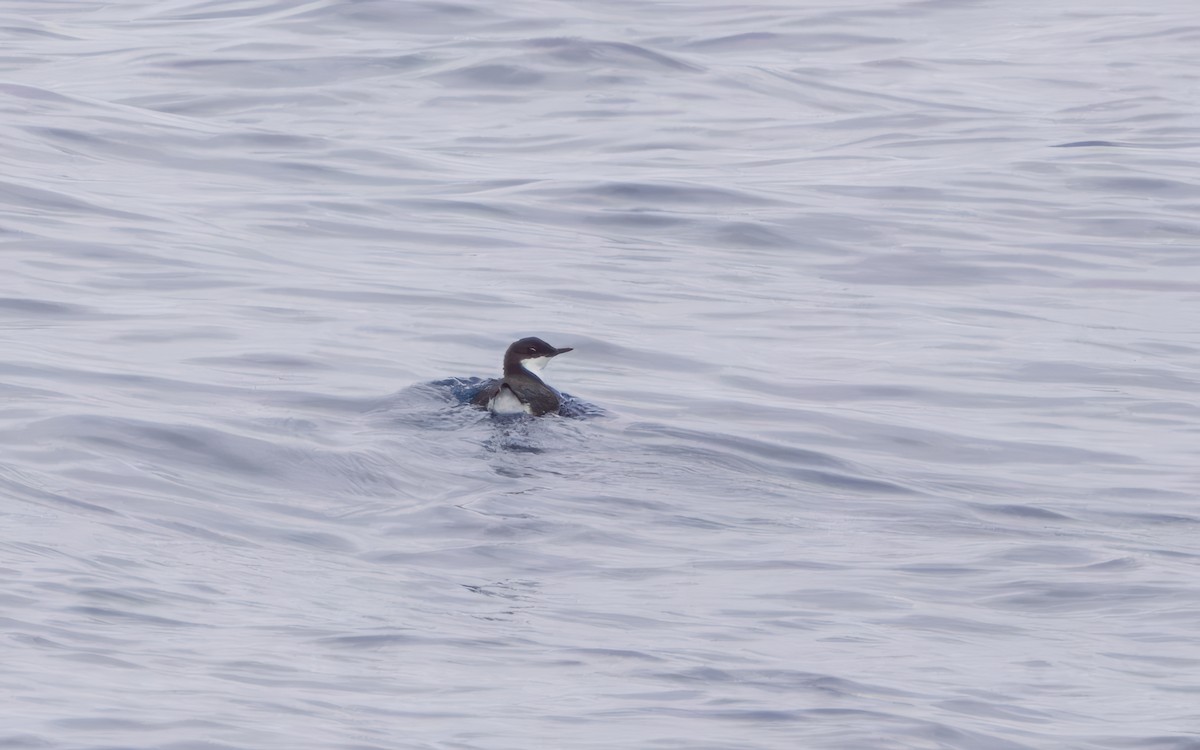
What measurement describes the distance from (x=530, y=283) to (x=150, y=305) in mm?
2582

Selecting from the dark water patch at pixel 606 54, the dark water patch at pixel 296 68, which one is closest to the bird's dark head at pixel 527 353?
the dark water patch at pixel 296 68

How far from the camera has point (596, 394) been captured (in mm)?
10680

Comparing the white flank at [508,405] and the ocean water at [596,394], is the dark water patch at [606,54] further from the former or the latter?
the white flank at [508,405]

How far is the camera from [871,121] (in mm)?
18812

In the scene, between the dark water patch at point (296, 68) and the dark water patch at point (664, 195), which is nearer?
the dark water patch at point (664, 195)

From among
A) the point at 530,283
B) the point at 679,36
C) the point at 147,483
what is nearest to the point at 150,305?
the point at 530,283

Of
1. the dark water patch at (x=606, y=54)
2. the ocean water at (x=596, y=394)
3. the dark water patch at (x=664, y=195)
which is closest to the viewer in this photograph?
the ocean water at (x=596, y=394)

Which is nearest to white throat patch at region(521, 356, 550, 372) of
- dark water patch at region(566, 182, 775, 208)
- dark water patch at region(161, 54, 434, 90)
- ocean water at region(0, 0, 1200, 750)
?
ocean water at region(0, 0, 1200, 750)

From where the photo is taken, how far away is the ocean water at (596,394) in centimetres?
633

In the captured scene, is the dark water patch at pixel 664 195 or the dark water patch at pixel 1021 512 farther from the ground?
the dark water patch at pixel 664 195

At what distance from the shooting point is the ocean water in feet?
20.8

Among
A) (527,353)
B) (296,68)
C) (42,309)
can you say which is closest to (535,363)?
(527,353)

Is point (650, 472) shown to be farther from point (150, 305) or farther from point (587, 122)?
point (587, 122)

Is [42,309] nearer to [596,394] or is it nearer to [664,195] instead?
[596,394]
